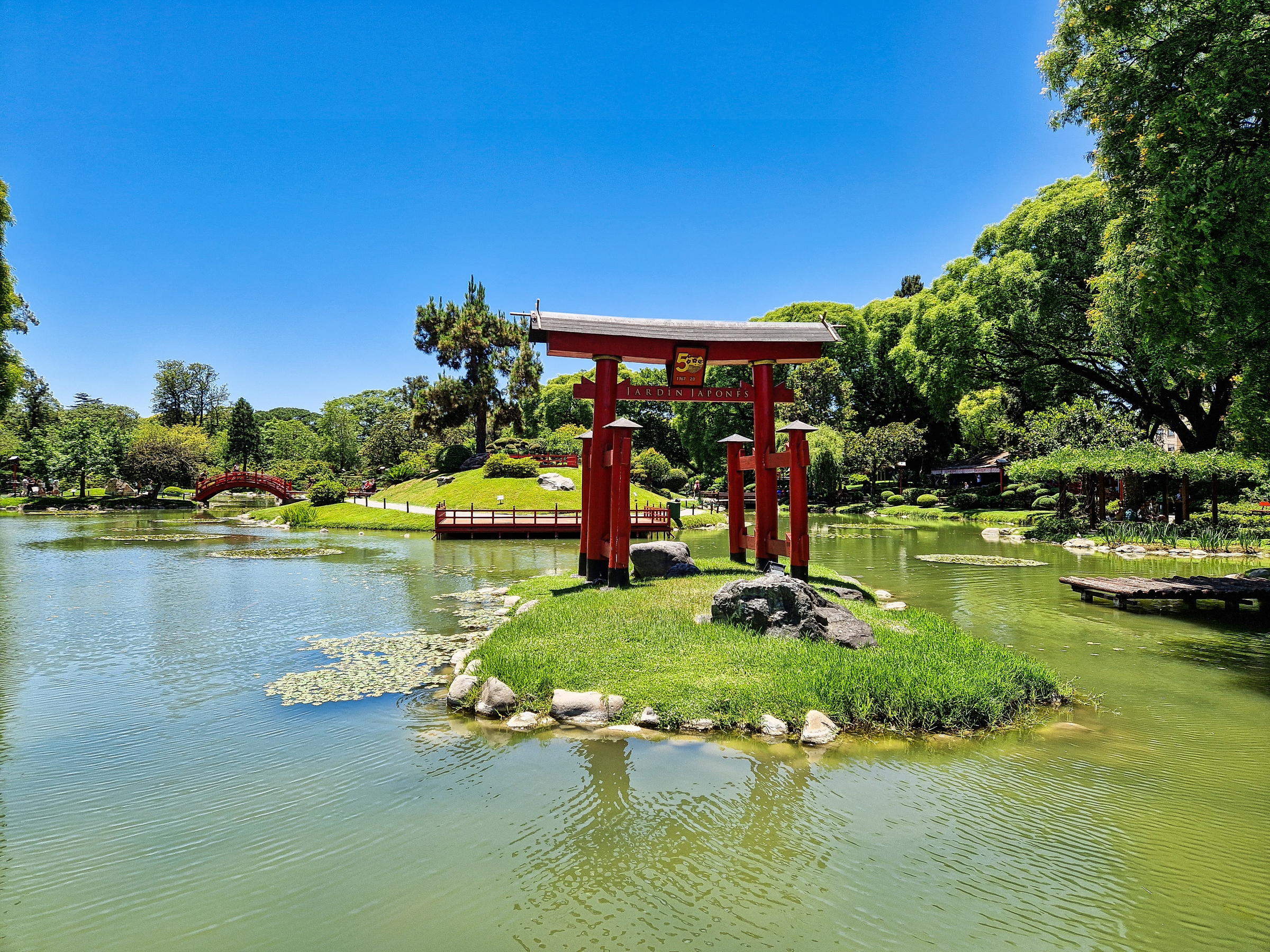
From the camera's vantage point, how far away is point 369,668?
1016 cm

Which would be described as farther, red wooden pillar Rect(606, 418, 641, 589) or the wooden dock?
the wooden dock

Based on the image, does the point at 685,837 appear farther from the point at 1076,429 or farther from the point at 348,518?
the point at 348,518

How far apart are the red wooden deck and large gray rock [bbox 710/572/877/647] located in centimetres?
2047

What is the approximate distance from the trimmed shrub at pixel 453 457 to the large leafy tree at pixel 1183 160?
4027 centimetres

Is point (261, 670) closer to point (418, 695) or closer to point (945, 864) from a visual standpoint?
point (418, 695)

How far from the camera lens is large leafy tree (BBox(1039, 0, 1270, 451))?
9.04 meters

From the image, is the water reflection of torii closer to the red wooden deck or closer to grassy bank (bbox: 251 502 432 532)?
the red wooden deck

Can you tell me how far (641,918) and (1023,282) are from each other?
33.1m

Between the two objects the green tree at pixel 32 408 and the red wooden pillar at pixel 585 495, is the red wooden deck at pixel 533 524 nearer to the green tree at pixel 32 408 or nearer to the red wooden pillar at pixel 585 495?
the red wooden pillar at pixel 585 495

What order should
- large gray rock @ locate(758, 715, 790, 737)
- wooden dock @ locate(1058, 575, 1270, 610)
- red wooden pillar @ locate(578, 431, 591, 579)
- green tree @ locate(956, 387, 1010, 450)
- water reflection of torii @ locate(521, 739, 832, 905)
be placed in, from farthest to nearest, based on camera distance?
green tree @ locate(956, 387, 1010, 450)
red wooden pillar @ locate(578, 431, 591, 579)
wooden dock @ locate(1058, 575, 1270, 610)
large gray rock @ locate(758, 715, 790, 737)
water reflection of torii @ locate(521, 739, 832, 905)

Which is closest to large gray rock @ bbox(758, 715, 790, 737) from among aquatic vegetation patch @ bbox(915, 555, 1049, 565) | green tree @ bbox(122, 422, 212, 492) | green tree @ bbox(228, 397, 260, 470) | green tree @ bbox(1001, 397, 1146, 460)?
aquatic vegetation patch @ bbox(915, 555, 1049, 565)

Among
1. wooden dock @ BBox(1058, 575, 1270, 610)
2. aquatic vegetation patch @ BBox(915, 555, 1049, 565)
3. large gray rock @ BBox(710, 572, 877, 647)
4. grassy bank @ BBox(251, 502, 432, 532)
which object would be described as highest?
grassy bank @ BBox(251, 502, 432, 532)

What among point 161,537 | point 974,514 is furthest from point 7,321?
point 974,514

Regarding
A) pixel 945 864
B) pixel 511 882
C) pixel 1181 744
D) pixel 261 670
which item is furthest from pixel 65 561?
pixel 1181 744
